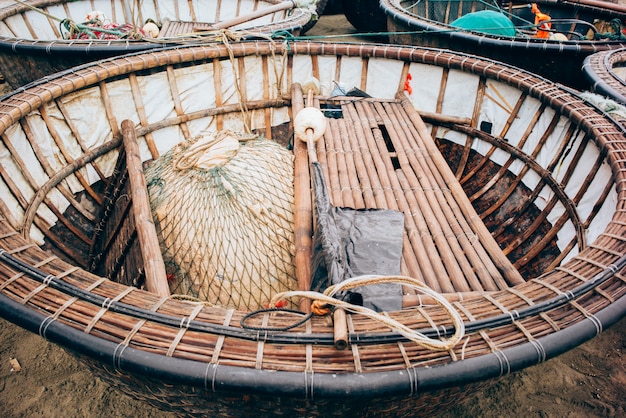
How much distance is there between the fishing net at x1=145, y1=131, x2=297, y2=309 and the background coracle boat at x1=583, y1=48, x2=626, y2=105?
3.11 metres

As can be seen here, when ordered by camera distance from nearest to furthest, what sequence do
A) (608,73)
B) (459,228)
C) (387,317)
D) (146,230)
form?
(387,317)
(146,230)
(459,228)
(608,73)

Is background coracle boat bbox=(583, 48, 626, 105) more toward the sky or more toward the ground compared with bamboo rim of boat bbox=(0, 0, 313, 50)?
more toward the ground

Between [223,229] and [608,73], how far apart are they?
409cm

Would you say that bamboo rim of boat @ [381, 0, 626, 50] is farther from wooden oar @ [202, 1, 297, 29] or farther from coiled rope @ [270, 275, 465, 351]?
coiled rope @ [270, 275, 465, 351]

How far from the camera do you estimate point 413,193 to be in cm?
312

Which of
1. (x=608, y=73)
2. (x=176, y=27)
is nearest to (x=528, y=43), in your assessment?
(x=608, y=73)

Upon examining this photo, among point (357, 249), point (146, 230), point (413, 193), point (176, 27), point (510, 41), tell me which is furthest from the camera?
point (176, 27)

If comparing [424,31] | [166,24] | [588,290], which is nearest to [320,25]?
[166,24]

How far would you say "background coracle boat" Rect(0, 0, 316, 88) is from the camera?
15.1 ft

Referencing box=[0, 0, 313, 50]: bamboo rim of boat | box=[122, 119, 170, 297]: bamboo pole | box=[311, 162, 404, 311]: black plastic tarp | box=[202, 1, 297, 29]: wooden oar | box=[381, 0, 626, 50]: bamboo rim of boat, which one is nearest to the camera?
box=[311, 162, 404, 311]: black plastic tarp

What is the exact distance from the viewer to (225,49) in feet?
14.7

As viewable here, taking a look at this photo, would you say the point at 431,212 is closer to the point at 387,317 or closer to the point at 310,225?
the point at 310,225

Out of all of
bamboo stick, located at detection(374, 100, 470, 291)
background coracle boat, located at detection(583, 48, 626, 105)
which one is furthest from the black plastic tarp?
background coracle boat, located at detection(583, 48, 626, 105)

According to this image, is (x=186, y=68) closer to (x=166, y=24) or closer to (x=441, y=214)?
(x=441, y=214)
